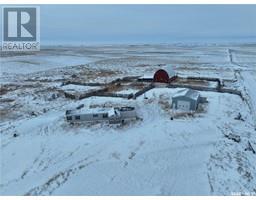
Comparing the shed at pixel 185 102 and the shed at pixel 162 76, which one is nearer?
the shed at pixel 185 102

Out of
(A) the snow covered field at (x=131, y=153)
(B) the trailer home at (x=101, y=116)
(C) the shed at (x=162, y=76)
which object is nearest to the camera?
(A) the snow covered field at (x=131, y=153)

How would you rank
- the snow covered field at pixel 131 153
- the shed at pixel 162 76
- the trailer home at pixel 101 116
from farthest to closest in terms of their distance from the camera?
the shed at pixel 162 76 → the trailer home at pixel 101 116 → the snow covered field at pixel 131 153

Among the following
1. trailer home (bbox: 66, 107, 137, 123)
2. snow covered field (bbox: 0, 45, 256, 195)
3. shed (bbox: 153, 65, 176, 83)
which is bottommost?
snow covered field (bbox: 0, 45, 256, 195)

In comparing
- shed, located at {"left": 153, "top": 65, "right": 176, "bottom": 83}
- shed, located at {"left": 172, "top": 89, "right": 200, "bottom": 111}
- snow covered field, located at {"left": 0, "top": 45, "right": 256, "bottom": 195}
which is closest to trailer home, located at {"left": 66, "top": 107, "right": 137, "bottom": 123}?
snow covered field, located at {"left": 0, "top": 45, "right": 256, "bottom": 195}

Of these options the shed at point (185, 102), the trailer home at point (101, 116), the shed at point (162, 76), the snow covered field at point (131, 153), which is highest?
the shed at point (162, 76)

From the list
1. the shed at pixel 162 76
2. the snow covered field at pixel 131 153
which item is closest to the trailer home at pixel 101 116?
the snow covered field at pixel 131 153

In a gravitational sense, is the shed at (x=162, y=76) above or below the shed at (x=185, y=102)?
above

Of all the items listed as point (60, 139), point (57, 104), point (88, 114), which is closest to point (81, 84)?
point (57, 104)

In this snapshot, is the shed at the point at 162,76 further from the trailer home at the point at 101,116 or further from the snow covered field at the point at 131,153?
the trailer home at the point at 101,116

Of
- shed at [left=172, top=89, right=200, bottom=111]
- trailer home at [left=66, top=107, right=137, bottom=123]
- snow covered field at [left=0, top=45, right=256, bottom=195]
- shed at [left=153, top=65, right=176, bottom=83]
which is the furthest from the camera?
shed at [left=153, top=65, right=176, bottom=83]

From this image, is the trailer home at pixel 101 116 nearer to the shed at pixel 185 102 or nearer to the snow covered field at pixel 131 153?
the snow covered field at pixel 131 153

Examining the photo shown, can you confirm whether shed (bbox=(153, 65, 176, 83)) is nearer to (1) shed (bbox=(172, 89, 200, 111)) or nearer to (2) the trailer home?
(1) shed (bbox=(172, 89, 200, 111))
